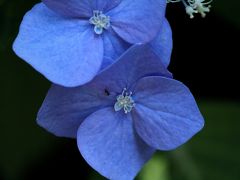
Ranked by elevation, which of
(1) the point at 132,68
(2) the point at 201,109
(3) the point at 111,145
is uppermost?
(1) the point at 132,68

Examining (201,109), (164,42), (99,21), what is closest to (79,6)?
(99,21)

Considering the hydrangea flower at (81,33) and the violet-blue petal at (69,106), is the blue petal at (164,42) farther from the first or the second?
the violet-blue petal at (69,106)

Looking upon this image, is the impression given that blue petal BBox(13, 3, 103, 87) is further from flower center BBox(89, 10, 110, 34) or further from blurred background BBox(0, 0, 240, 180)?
blurred background BBox(0, 0, 240, 180)

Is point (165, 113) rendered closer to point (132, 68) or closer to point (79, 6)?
point (132, 68)

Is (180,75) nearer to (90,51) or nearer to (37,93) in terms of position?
(37,93)

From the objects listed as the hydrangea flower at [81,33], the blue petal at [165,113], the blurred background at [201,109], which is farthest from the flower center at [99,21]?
the blurred background at [201,109]

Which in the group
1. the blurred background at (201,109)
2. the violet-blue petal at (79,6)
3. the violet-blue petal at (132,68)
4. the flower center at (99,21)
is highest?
the violet-blue petal at (79,6)
